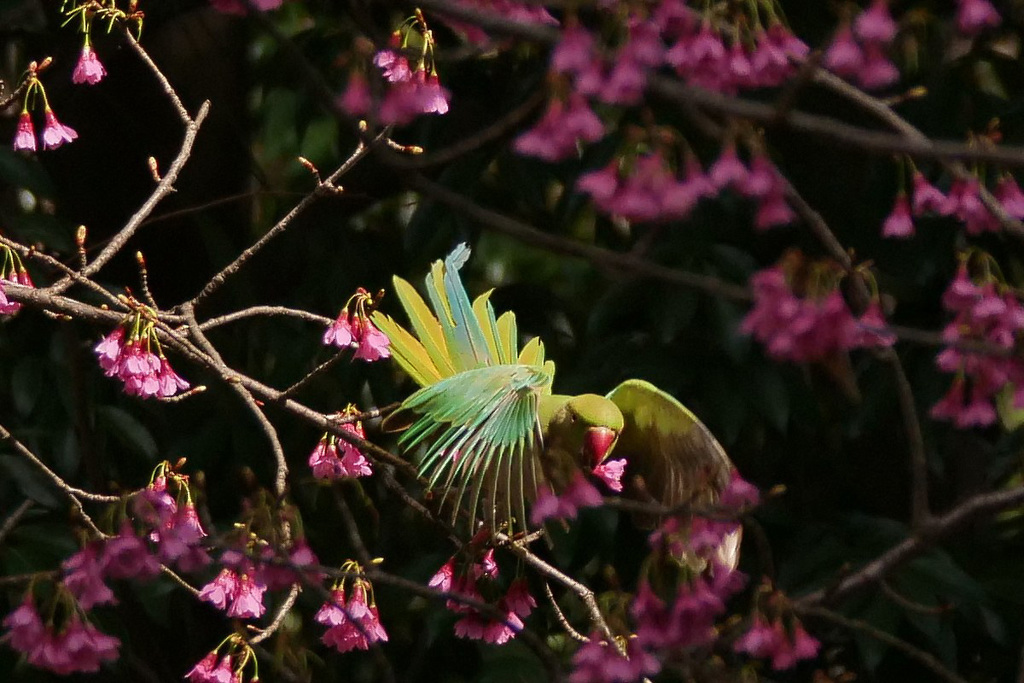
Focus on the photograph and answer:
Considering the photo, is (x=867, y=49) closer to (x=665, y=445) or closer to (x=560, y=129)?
(x=560, y=129)

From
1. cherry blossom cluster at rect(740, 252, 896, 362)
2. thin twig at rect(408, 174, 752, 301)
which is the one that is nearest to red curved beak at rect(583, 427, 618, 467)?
cherry blossom cluster at rect(740, 252, 896, 362)

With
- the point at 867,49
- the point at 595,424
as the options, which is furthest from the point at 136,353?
the point at 867,49

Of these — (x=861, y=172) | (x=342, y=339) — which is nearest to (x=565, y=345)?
(x=861, y=172)

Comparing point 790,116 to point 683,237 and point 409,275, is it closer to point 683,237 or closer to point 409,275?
point 683,237

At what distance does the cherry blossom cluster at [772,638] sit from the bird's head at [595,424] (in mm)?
601

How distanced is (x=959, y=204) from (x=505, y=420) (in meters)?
0.62

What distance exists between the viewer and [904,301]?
238 cm

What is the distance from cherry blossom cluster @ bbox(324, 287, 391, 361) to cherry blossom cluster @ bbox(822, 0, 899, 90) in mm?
819

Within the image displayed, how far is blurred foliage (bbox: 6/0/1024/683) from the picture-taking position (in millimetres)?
2283

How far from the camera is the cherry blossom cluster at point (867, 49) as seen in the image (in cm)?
118

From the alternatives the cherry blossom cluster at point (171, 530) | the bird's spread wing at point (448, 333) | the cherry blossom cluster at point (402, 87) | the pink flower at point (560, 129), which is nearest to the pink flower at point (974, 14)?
the pink flower at point (560, 129)

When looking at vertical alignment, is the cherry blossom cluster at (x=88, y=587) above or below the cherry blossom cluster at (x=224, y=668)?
above

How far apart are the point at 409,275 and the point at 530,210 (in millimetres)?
250

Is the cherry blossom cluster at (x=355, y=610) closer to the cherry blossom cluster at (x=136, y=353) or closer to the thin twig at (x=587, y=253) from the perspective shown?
the cherry blossom cluster at (x=136, y=353)
